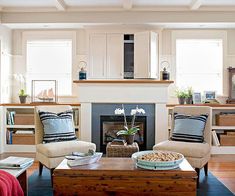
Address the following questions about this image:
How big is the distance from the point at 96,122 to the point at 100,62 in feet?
3.81

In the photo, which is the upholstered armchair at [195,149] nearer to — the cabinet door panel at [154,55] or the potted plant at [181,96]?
the potted plant at [181,96]

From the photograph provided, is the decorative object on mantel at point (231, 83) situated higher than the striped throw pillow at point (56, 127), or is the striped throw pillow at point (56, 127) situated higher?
the decorative object on mantel at point (231, 83)

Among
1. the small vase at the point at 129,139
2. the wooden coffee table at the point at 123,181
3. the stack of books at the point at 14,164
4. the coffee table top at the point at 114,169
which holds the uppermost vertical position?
the small vase at the point at 129,139

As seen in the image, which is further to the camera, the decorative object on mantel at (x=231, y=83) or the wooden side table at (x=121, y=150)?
the decorative object on mantel at (x=231, y=83)

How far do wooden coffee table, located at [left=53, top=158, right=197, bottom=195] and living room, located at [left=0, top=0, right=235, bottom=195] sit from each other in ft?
6.09

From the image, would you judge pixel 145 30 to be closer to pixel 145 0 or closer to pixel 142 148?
pixel 145 0

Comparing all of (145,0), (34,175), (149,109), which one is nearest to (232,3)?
(145,0)

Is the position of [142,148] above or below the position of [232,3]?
below

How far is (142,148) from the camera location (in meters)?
5.70

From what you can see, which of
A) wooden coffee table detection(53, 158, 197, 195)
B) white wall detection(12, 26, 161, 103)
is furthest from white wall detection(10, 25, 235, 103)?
wooden coffee table detection(53, 158, 197, 195)

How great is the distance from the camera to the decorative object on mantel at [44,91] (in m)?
6.10

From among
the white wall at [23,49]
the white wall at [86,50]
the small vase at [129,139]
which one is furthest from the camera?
the white wall at [23,49]

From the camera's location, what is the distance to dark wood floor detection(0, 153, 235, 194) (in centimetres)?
418

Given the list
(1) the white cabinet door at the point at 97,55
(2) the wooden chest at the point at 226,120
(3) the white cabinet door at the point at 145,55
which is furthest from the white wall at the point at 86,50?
(2) the wooden chest at the point at 226,120
